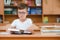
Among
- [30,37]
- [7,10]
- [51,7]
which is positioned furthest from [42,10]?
[30,37]

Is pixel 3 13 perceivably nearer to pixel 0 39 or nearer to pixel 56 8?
pixel 56 8

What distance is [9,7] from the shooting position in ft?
15.1

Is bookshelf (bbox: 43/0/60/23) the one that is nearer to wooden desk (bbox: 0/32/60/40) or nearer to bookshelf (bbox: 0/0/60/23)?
bookshelf (bbox: 0/0/60/23)

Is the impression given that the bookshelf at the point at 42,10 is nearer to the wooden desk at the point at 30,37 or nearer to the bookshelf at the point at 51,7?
the bookshelf at the point at 51,7

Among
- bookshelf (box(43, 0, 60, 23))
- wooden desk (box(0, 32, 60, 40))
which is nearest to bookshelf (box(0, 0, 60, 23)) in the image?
bookshelf (box(43, 0, 60, 23))

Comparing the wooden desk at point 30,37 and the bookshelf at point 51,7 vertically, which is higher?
the bookshelf at point 51,7

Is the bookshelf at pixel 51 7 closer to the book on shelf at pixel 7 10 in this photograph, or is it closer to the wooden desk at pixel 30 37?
the book on shelf at pixel 7 10

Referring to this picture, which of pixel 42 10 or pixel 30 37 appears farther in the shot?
pixel 42 10

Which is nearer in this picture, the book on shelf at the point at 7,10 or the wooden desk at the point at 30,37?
the wooden desk at the point at 30,37

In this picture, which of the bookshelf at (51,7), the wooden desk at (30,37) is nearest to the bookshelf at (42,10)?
the bookshelf at (51,7)

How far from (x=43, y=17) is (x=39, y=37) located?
2.62m

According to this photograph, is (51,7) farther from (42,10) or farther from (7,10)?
(7,10)

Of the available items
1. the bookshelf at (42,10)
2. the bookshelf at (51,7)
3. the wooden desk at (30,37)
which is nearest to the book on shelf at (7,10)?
the bookshelf at (42,10)

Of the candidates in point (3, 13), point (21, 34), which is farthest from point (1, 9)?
point (21, 34)
